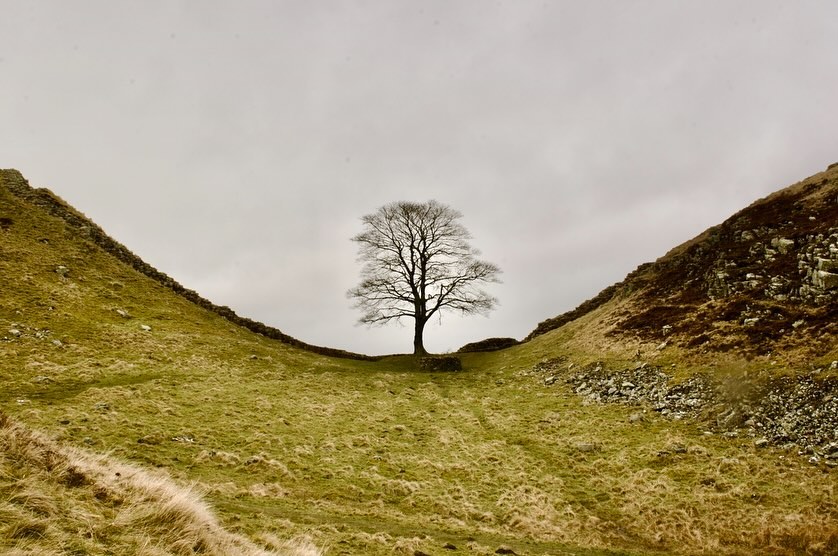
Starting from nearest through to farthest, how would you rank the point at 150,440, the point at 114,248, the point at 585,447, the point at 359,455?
the point at 150,440
the point at 359,455
the point at 585,447
the point at 114,248

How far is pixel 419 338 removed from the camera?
152ft

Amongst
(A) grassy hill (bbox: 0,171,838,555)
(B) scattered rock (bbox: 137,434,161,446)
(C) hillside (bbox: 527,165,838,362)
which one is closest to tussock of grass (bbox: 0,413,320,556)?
(A) grassy hill (bbox: 0,171,838,555)

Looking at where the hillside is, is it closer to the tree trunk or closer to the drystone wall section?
the tree trunk

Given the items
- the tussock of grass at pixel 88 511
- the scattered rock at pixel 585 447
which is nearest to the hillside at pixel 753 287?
the scattered rock at pixel 585 447

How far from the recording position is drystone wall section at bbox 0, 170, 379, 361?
42750 millimetres

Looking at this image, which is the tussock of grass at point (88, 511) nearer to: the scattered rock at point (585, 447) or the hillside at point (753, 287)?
the scattered rock at point (585, 447)

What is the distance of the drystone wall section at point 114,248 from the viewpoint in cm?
4275

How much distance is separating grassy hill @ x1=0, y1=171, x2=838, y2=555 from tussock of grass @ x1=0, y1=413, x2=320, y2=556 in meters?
0.04

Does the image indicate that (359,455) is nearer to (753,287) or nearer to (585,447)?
(585,447)

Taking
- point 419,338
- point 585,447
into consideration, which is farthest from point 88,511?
point 419,338

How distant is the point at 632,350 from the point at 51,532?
29.7m

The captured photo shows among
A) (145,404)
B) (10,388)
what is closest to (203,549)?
(145,404)

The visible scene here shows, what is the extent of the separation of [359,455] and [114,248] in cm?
3789

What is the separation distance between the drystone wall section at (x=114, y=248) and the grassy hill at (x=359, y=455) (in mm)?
9400
